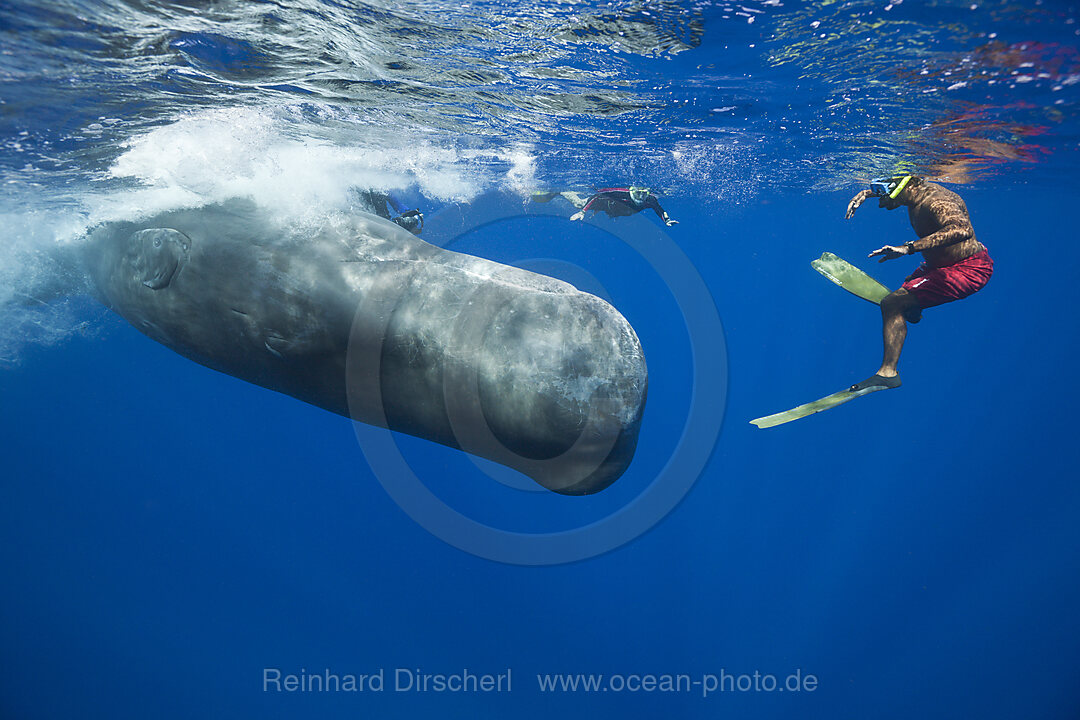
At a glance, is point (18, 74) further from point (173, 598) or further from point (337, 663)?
point (173, 598)

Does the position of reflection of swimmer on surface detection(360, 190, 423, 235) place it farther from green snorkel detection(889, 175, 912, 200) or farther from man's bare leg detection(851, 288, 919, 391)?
green snorkel detection(889, 175, 912, 200)

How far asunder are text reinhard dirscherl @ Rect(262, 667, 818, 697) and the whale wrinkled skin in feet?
64.9

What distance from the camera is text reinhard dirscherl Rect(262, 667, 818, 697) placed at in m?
18.8

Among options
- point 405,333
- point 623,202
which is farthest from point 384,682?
point 405,333

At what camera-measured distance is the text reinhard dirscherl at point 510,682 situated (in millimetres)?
18766

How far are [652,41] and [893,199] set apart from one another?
3654 mm

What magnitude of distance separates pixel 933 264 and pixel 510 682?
21060 millimetres

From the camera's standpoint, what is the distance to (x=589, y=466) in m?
2.71

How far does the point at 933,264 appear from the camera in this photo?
18.0ft

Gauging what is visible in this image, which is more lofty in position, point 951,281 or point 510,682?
point 951,281

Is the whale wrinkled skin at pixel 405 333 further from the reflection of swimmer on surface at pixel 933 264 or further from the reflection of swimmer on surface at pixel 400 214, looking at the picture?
the reflection of swimmer on surface at pixel 933 264
